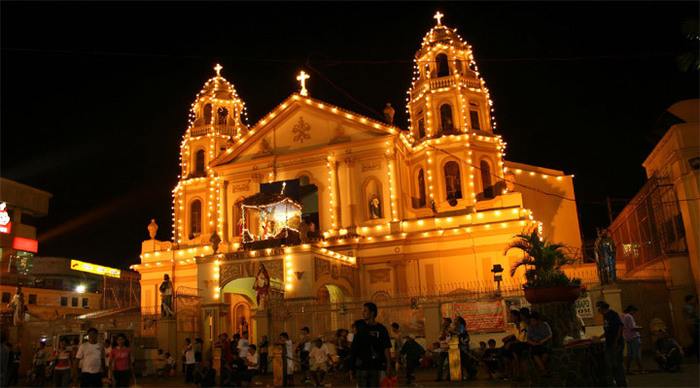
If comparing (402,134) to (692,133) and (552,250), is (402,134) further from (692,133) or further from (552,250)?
(552,250)

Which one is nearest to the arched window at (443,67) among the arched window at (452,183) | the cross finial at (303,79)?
the arched window at (452,183)

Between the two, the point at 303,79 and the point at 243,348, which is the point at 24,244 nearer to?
the point at 303,79

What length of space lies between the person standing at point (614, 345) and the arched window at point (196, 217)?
3046 cm

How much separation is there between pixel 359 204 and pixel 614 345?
21226mm

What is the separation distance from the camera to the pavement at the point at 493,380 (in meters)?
12.1

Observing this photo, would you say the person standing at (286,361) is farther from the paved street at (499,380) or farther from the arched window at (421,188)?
the arched window at (421,188)

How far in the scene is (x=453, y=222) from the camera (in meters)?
30.7

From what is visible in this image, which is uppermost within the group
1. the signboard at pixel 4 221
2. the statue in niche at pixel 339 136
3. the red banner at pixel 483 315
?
the statue in niche at pixel 339 136

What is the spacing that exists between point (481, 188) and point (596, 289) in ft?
47.9

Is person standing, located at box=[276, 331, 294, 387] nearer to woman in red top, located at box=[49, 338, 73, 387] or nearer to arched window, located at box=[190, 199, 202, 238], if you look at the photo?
woman in red top, located at box=[49, 338, 73, 387]

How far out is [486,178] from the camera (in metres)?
33.4

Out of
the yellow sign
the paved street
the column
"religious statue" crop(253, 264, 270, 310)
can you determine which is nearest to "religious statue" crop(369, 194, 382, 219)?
the column

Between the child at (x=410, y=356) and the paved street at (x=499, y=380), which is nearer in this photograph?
the paved street at (x=499, y=380)

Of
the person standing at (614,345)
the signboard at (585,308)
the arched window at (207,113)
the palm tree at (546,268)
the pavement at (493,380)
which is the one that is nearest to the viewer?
the person standing at (614,345)
